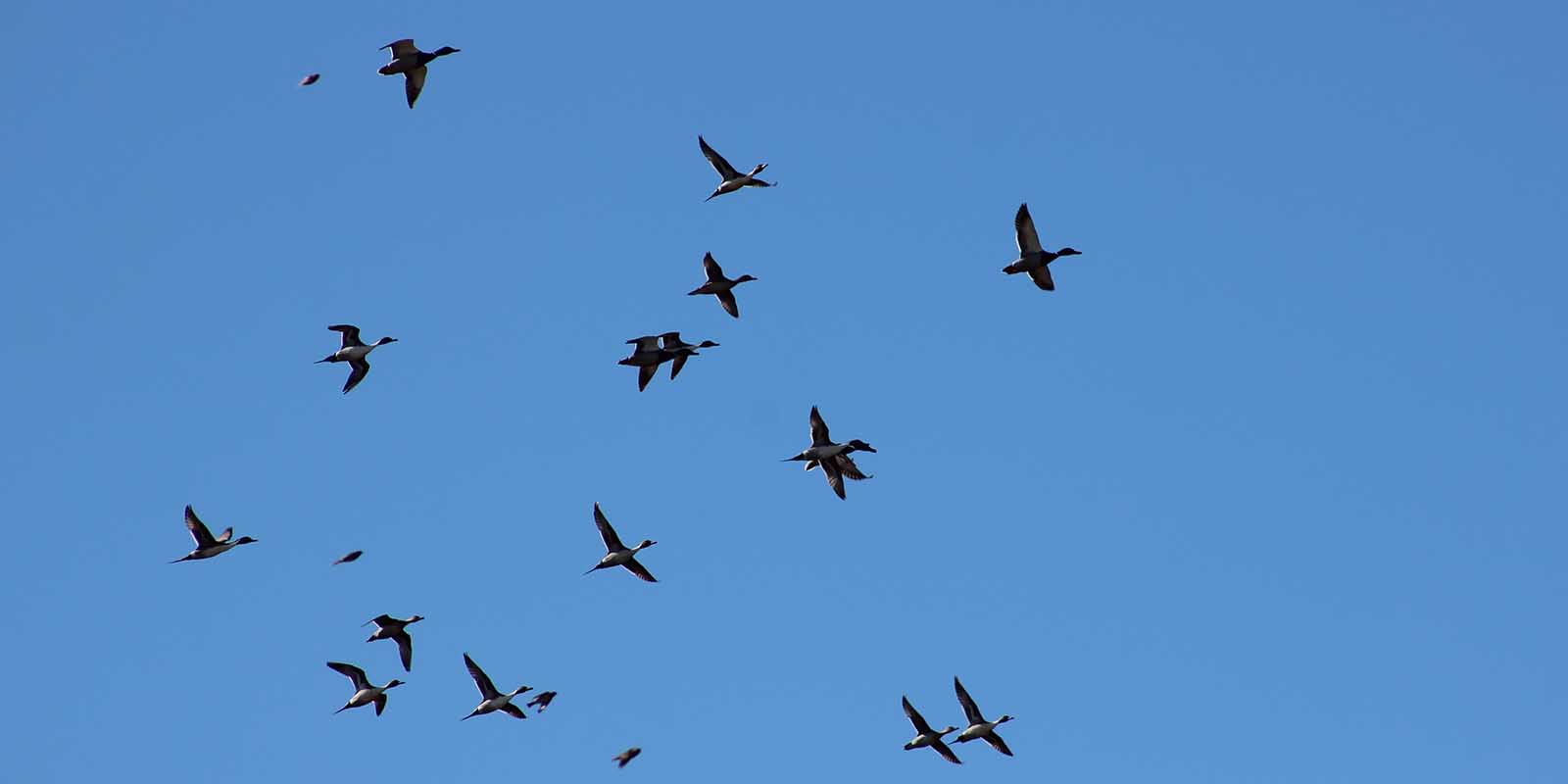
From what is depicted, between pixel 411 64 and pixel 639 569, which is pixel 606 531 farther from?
pixel 411 64

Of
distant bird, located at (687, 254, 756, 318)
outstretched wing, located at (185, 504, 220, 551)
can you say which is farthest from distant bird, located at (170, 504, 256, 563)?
distant bird, located at (687, 254, 756, 318)

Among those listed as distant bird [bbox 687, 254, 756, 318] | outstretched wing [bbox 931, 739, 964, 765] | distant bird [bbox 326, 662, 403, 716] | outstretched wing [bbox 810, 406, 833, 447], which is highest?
distant bird [bbox 687, 254, 756, 318]

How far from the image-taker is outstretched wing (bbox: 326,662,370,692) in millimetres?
57344

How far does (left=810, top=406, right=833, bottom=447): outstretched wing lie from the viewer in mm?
56750

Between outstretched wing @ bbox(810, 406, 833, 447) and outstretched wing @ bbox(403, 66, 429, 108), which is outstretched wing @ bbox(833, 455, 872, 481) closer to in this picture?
outstretched wing @ bbox(810, 406, 833, 447)

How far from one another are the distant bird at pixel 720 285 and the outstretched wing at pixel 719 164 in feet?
7.54

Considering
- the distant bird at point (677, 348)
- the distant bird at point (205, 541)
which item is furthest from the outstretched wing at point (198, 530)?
the distant bird at point (677, 348)

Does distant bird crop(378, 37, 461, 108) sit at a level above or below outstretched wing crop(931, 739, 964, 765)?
above

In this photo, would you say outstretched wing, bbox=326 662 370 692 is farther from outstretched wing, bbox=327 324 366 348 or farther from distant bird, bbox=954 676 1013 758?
distant bird, bbox=954 676 1013 758

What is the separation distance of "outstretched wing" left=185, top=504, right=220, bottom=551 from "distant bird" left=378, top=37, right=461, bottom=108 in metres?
12.4

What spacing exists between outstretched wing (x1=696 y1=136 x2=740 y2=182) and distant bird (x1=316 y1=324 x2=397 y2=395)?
9909 mm

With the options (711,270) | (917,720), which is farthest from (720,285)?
(917,720)

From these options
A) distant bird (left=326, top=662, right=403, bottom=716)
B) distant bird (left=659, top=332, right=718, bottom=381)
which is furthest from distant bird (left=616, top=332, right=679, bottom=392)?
distant bird (left=326, top=662, right=403, bottom=716)

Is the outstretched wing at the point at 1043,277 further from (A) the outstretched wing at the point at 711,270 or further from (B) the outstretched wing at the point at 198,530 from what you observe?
(B) the outstretched wing at the point at 198,530
